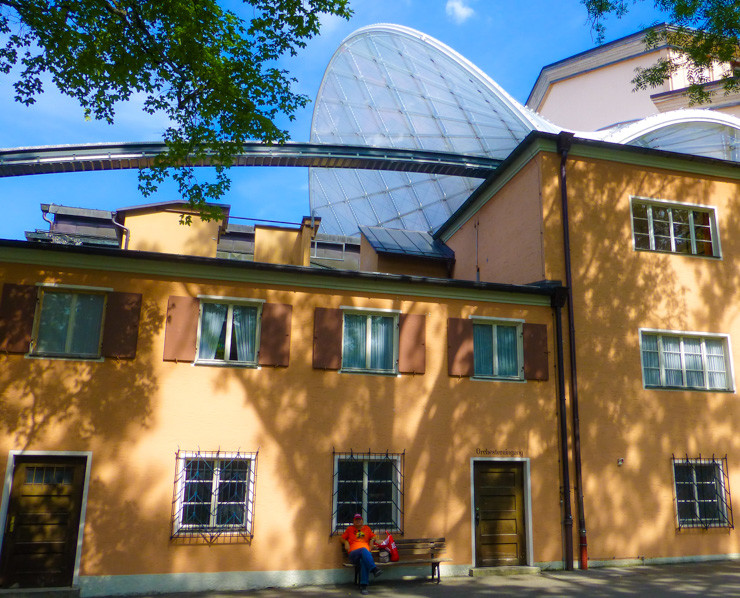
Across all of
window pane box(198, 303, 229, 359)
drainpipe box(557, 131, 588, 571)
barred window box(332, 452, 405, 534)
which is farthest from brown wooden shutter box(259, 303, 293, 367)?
drainpipe box(557, 131, 588, 571)

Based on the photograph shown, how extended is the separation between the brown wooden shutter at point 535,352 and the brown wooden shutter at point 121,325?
769cm

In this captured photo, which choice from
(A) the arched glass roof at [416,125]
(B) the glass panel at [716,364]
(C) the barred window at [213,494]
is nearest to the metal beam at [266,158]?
(A) the arched glass roof at [416,125]

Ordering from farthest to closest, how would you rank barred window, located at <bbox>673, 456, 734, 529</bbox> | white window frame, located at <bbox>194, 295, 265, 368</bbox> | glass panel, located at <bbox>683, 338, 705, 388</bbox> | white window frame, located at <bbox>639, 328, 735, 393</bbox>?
glass panel, located at <bbox>683, 338, 705, 388</bbox> → white window frame, located at <bbox>639, 328, 735, 393</bbox> → barred window, located at <bbox>673, 456, 734, 529</bbox> → white window frame, located at <bbox>194, 295, 265, 368</bbox>

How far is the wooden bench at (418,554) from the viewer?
36.8ft

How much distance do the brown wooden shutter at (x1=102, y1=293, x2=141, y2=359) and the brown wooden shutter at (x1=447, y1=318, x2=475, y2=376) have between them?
5.98 meters

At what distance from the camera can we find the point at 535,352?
1345cm

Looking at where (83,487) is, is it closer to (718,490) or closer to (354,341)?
(354,341)

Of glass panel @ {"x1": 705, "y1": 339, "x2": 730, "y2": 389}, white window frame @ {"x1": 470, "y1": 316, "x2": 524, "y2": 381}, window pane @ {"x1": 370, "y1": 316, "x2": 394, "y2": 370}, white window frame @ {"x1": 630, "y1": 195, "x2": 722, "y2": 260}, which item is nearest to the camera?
window pane @ {"x1": 370, "y1": 316, "x2": 394, "y2": 370}

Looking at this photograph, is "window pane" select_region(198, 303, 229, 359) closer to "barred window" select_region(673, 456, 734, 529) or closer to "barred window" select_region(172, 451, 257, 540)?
"barred window" select_region(172, 451, 257, 540)

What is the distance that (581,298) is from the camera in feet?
46.2

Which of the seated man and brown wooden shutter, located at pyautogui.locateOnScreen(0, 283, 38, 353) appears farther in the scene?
brown wooden shutter, located at pyautogui.locateOnScreen(0, 283, 38, 353)

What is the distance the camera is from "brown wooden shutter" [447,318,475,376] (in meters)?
12.9

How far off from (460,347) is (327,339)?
276 centimetres

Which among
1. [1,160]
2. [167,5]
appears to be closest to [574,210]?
[167,5]
